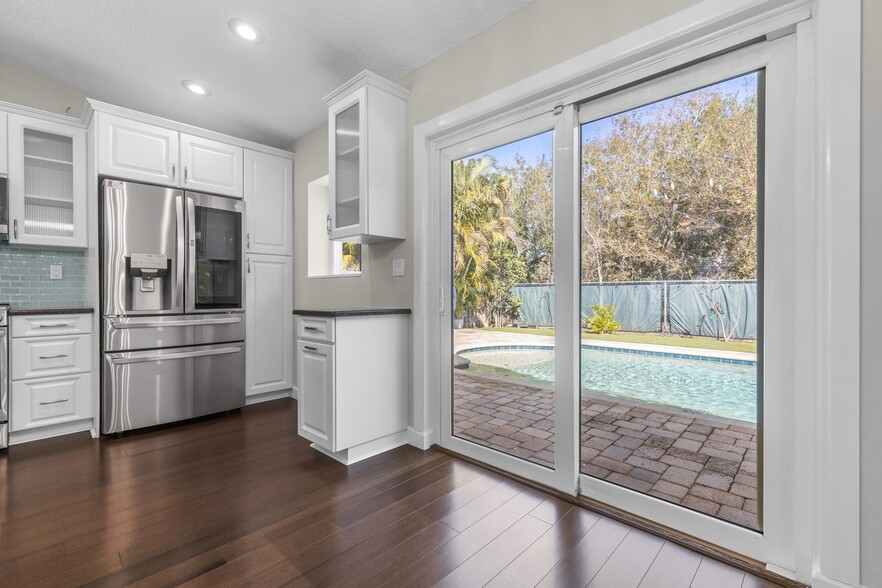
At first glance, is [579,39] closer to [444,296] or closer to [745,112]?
[745,112]

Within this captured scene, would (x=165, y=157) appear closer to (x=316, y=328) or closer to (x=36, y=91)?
(x=36, y=91)

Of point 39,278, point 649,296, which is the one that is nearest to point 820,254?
point 649,296

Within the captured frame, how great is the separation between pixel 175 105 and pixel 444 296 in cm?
293

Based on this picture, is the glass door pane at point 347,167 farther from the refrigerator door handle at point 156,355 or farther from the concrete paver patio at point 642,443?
the refrigerator door handle at point 156,355

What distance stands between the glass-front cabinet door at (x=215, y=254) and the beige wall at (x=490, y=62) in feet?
2.43

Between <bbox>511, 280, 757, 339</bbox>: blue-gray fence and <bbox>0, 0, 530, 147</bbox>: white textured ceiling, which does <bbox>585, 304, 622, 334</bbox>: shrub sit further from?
<bbox>0, 0, 530, 147</bbox>: white textured ceiling

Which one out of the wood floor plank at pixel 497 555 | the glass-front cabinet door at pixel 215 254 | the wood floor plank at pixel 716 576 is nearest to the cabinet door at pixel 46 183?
the glass-front cabinet door at pixel 215 254

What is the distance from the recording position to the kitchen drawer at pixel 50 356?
276cm

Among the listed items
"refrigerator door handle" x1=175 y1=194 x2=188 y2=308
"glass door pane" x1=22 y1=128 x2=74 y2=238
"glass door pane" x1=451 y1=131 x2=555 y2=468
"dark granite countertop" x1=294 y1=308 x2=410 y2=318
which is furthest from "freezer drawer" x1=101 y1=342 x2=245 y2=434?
"glass door pane" x1=451 y1=131 x2=555 y2=468

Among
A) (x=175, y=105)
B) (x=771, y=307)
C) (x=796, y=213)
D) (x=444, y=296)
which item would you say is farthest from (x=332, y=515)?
(x=175, y=105)

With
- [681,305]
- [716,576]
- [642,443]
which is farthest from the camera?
[642,443]

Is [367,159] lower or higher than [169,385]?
higher

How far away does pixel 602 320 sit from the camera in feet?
6.43

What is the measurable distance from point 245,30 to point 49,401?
2.88 m
